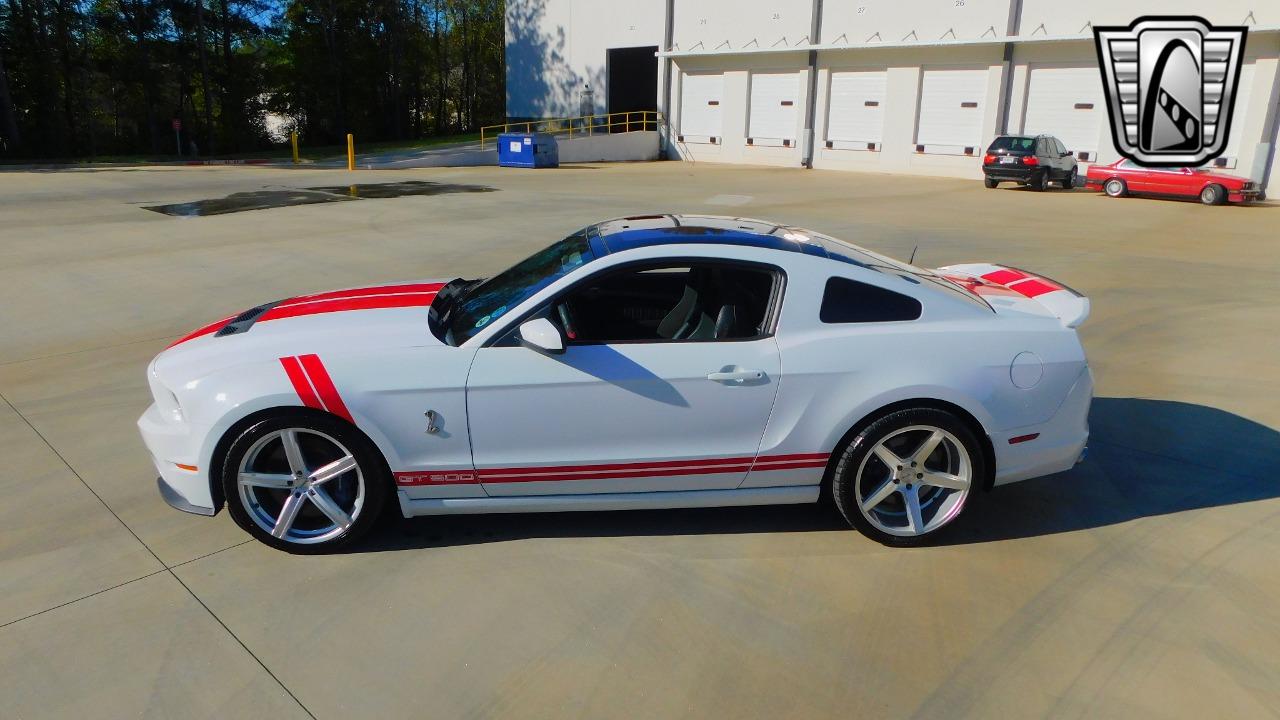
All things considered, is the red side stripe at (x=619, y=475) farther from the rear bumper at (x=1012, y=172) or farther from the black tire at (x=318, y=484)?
the rear bumper at (x=1012, y=172)

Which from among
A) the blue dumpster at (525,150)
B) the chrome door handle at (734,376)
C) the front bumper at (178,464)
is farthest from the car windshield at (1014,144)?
the front bumper at (178,464)

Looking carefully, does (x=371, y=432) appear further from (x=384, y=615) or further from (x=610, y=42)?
(x=610, y=42)

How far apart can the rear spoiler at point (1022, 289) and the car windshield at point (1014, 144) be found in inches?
868

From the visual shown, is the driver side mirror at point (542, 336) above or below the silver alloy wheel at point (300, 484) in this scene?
above

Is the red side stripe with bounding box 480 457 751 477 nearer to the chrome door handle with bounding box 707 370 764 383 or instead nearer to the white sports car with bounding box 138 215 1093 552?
the white sports car with bounding box 138 215 1093 552

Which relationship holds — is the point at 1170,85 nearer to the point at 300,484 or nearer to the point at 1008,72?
the point at 1008,72

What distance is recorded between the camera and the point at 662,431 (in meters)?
4.02

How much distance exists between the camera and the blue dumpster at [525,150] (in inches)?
1216

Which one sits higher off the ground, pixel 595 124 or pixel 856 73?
pixel 856 73

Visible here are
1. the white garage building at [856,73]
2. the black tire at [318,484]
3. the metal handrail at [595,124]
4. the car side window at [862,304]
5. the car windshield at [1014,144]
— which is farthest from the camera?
the metal handrail at [595,124]

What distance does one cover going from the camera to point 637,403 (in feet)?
13.0

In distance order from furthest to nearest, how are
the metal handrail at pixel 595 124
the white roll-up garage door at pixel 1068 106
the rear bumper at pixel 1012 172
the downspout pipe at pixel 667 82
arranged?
the metal handrail at pixel 595 124 < the downspout pipe at pixel 667 82 < the white roll-up garage door at pixel 1068 106 < the rear bumper at pixel 1012 172

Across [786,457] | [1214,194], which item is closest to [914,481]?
[786,457]

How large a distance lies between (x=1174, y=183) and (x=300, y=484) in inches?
952
